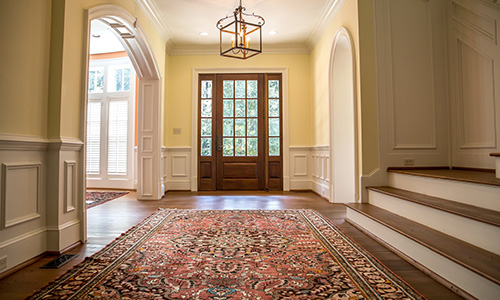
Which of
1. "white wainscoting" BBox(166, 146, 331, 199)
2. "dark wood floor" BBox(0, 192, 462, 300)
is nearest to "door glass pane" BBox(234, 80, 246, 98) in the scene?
"white wainscoting" BBox(166, 146, 331, 199)

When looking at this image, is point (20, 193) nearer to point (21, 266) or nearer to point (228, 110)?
point (21, 266)

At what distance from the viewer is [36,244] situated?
2.14 m

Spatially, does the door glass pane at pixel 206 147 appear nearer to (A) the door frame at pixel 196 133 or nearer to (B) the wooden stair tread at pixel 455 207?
(A) the door frame at pixel 196 133

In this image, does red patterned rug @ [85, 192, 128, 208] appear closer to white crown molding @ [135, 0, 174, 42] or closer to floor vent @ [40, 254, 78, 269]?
floor vent @ [40, 254, 78, 269]

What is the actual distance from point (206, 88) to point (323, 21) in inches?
107

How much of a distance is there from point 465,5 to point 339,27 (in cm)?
154

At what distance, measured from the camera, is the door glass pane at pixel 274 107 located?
20.0 feet

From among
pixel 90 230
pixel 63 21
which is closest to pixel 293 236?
pixel 90 230

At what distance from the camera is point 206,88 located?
613 cm

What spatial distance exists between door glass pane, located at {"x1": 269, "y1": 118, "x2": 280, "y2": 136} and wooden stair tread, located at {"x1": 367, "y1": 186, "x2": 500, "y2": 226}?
134 inches

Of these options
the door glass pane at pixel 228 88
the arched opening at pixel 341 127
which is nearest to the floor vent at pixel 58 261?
the arched opening at pixel 341 127

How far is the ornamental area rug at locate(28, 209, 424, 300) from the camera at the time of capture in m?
1.61

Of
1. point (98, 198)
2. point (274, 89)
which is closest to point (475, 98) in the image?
point (274, 89)

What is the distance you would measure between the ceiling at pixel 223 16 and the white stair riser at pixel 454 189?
9.16 feet
